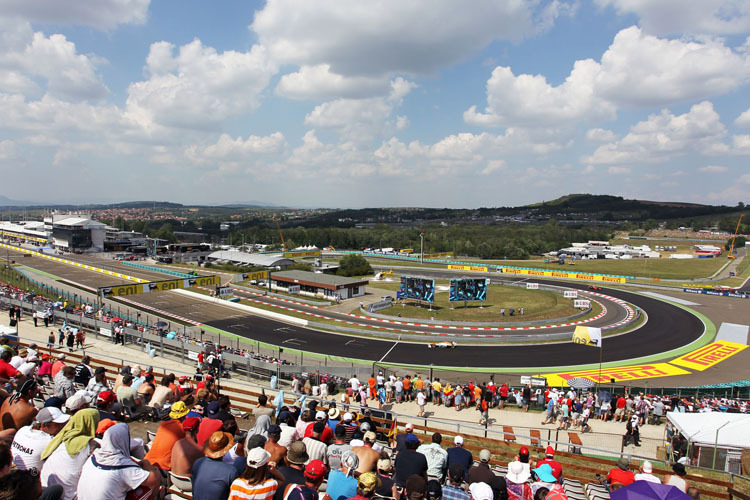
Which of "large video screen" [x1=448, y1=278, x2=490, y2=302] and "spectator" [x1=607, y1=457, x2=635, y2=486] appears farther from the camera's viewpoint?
"large video screen" [x1=448, y1=278, x2=490, y2=302]

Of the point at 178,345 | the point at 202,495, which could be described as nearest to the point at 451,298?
the point at 178,345

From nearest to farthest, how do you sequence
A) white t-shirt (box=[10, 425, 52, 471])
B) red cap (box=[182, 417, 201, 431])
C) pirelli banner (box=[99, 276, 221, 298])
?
white t-shirt (box=[10, 425, 52, 471])
red cap (box=[182, 417, 201, 431])
pirelli banner (box=[99, 276, 221, 298])

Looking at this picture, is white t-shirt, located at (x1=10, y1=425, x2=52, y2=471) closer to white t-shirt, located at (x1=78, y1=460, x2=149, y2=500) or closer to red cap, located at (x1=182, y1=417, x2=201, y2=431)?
white t-shirt, located at (x1=78, y1=460, x2=149, y2=500)

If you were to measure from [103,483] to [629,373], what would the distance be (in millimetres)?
32047

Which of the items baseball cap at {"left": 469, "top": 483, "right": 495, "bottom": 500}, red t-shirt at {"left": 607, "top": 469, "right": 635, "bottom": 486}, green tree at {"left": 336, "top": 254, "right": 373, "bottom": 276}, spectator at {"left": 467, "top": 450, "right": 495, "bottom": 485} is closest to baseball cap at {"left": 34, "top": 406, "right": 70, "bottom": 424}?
baseball cap at {"left": 469, "top": 483, "right": 495, "bottom": 500}

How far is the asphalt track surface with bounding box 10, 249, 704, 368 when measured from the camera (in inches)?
1257

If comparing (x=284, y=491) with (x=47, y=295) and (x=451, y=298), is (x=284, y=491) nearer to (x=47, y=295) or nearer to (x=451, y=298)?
(x=451, y=298)

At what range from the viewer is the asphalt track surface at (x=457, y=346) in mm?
31922

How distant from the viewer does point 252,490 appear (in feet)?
16.2

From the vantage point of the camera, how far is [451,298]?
5019cm

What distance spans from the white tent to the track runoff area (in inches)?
358

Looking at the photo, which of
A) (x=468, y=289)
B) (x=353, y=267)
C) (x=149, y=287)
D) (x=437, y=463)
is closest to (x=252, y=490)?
(x=437, y=463)

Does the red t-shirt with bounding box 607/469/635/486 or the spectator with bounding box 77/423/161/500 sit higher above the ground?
the spectator with bounding box 77/423/161/500

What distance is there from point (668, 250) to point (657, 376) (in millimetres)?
129608
